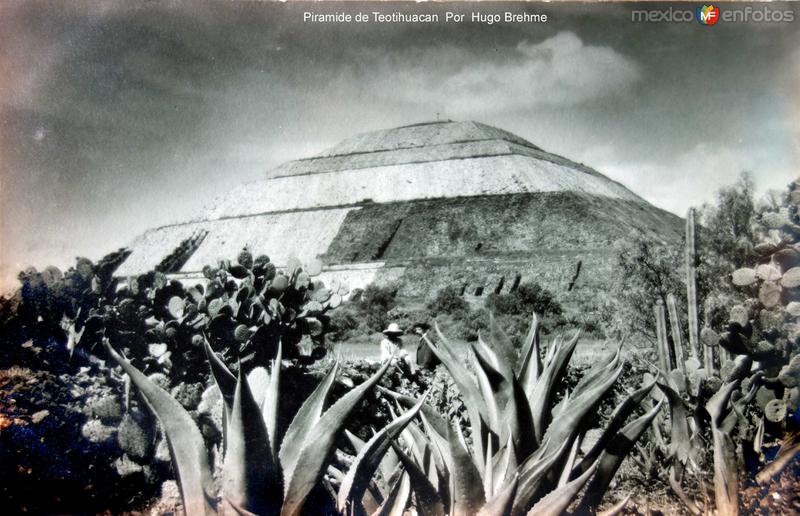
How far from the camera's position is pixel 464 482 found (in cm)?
106

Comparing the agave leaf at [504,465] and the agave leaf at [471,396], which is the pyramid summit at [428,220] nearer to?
the agave leaf at [471,396]

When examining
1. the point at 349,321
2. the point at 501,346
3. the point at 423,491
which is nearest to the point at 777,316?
the point at 501,346

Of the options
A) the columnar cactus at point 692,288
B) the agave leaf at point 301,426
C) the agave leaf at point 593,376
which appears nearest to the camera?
the agave leaf at point 301,426

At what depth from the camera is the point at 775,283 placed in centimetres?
193

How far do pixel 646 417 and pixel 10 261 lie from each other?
3.18 m

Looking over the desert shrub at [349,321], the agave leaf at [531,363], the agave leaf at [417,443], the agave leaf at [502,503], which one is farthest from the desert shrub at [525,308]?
the agave leaf at [502,503]

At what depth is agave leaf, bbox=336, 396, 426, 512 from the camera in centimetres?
104

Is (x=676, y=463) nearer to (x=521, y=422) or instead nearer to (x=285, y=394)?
(x=521, y=422)

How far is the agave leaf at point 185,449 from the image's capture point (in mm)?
1057

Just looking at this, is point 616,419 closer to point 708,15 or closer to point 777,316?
point 777,316

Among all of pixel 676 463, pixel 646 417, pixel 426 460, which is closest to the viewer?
pixel 646 417

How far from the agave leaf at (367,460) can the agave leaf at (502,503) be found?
223 mm

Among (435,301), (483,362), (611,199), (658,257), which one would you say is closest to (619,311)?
(658,257)

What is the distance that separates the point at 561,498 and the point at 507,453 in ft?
0.60
